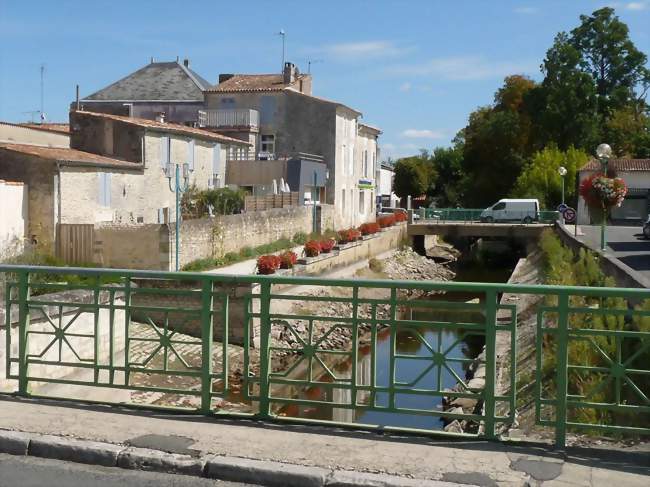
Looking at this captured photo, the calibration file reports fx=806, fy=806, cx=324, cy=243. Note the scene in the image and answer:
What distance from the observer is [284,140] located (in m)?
43.1

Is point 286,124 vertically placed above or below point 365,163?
above

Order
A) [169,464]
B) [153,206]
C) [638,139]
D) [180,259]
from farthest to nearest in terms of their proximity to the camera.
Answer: [638,139]
[153,206]
[180,259]
[169,464]

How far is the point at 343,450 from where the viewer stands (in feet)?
18.5

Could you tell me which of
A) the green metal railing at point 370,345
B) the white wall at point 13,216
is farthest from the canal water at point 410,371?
the white wall at point 13,216

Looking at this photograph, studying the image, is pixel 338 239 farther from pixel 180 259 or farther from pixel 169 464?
pixel 169 464

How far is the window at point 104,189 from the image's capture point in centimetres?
2550

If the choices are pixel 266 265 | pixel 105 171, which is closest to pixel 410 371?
pixel 266 265

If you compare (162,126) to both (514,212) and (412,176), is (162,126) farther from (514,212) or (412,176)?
(412,176)

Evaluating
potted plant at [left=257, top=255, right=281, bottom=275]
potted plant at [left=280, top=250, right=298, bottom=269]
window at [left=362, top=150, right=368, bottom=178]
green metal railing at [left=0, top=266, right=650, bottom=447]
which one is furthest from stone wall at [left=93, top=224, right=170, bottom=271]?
window at [left=362, top=150, right=368, bottom=178]

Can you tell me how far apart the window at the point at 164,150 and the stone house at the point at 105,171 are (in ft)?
0.12

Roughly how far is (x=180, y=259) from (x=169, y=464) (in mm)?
18774

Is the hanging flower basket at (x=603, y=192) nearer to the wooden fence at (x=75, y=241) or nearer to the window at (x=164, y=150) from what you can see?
the wooden fence at (x=75, y=241)

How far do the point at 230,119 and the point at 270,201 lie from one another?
818 centimetres

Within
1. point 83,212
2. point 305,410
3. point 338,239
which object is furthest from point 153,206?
point 305,410
